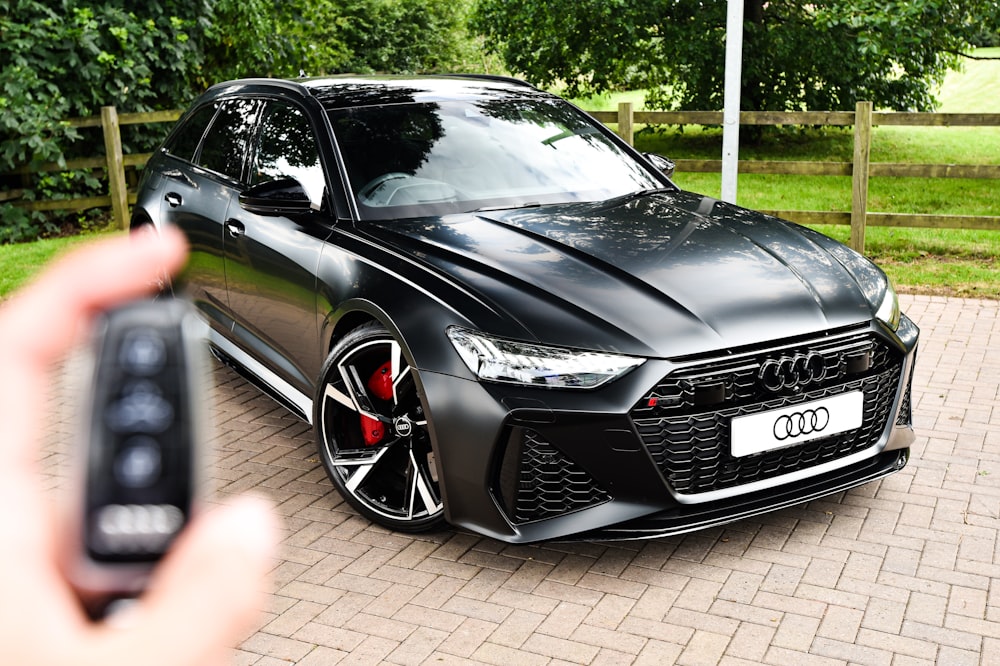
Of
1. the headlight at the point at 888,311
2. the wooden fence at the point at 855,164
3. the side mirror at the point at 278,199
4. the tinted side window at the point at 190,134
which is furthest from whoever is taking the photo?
the wooden fence at the point at 855,164

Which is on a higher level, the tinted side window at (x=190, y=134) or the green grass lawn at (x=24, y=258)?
A: the tinted side window at (x=190, y=134)

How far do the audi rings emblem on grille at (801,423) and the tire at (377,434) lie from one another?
1197 millimetres

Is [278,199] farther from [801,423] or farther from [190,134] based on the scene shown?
[801,423]

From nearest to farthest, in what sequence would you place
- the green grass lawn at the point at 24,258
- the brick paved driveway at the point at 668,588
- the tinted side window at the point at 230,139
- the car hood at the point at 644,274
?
the brick paved driveway at the point at 668,588
the car hood at the point at 644,274
the tinted side window at the point at 230,139
the green grass lawn at the point at 24,258

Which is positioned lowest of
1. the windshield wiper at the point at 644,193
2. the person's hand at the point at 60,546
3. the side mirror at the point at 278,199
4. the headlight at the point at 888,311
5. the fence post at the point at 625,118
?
the headlight at the point at 888,311

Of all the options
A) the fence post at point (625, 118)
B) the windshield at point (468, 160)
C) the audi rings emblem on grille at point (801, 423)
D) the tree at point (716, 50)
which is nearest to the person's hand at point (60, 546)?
the audi rings emblem on grille at point (801, 423)

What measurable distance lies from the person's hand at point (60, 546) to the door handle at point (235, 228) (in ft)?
15.4

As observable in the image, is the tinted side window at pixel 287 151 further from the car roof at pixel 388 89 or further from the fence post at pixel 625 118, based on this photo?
the fence post at pixel 625 118

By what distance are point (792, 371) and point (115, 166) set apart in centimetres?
925

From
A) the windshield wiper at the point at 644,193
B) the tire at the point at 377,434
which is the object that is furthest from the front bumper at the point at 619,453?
the windshield wiper at the point at 644,193

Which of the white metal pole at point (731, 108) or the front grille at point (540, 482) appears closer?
the front grille at point (540, 482)

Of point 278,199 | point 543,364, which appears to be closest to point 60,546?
point 543,364

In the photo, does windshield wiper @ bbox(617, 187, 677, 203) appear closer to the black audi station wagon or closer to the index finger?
the black audi station wagon

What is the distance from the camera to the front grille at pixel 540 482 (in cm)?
362
